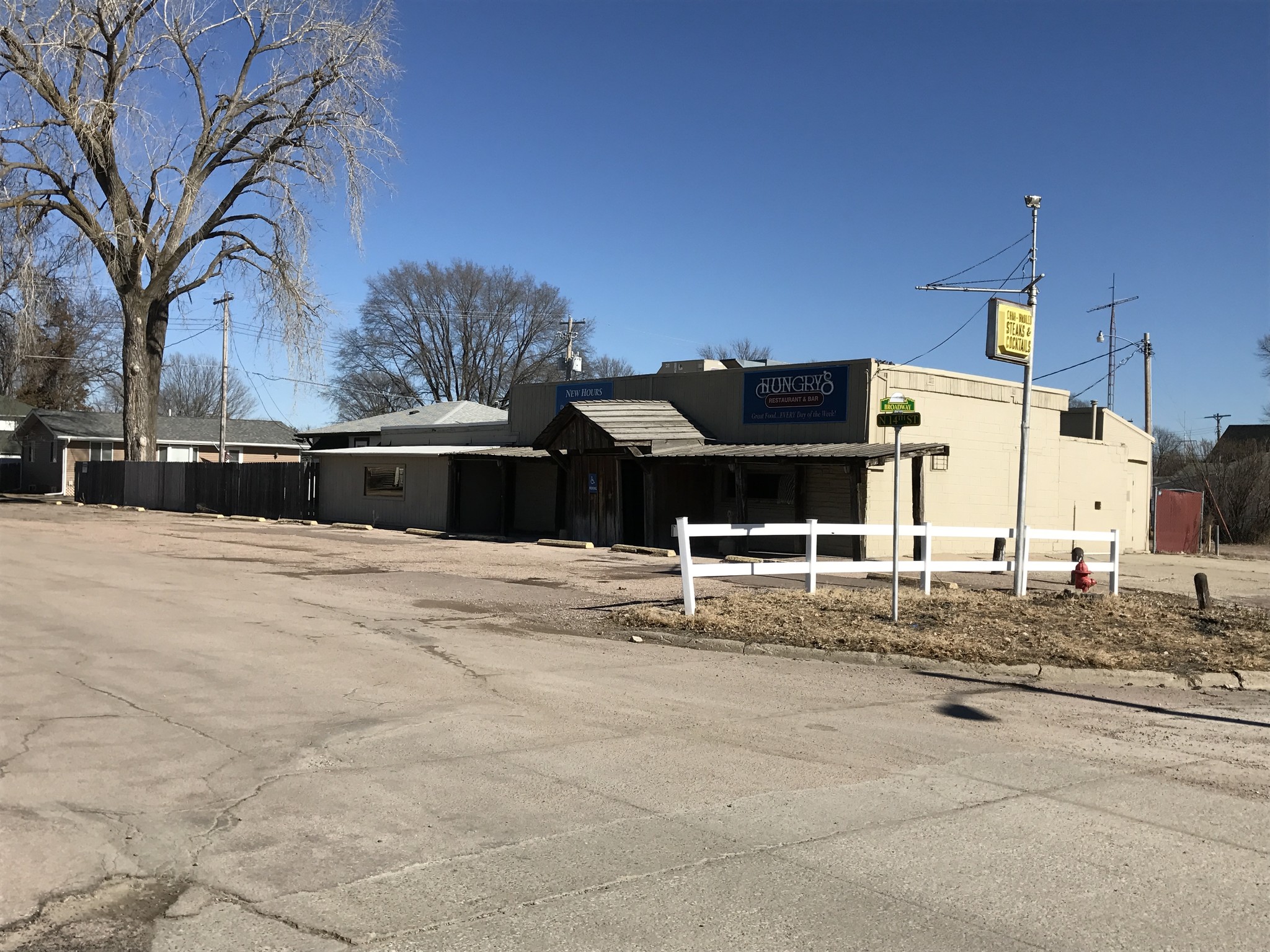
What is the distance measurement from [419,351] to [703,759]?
2554 inches

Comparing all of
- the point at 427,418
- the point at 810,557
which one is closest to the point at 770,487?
the point at 810,557

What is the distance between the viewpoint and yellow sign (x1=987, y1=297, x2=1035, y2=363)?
1580 centimetres

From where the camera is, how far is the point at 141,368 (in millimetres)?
41531

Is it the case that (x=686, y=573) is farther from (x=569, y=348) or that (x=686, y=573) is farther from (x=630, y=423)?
(x=569, y=348)

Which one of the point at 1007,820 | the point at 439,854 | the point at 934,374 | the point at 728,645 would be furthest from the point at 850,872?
the point at 934,374

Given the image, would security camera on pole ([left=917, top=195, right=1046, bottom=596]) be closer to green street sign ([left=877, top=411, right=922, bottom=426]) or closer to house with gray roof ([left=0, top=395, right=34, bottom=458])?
green street sign ([left=877, top=411, right=922, bottom=426])

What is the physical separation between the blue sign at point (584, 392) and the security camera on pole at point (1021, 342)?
1612cm

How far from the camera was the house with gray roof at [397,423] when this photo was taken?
40094 mm

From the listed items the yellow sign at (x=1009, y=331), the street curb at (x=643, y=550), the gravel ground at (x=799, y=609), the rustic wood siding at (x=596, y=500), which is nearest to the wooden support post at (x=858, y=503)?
the gravel ground at (x=799, y=609)

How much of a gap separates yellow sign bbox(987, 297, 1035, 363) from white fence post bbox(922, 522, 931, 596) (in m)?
2.78

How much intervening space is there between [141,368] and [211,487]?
5467 mm

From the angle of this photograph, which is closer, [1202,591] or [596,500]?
[1202,591]

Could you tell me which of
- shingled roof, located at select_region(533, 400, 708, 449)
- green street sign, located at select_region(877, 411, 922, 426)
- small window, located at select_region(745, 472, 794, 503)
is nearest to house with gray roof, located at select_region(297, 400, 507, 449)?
shingled roof, located at select_region(533, 400, 708, 449)

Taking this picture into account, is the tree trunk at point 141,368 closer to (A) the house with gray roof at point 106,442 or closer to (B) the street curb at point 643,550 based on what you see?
(A) the house with gray roof at point 106,442
